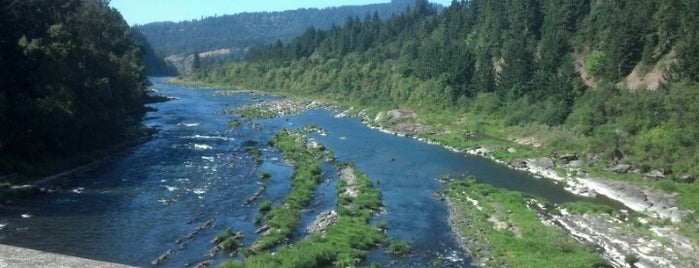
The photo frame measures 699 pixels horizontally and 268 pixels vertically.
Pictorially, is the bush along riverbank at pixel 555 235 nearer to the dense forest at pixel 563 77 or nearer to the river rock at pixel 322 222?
the river rock at pixel 322 222

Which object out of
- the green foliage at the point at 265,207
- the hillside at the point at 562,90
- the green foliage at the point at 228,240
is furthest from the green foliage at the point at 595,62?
the green foliage at the point at 228,240

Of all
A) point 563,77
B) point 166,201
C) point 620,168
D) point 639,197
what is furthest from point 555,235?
point 563,77

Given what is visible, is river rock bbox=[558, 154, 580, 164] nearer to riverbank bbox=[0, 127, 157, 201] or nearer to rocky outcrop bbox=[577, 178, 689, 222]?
rocky outcrop bbox=[577, 178, 689, 222]

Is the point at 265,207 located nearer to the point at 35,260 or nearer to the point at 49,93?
the point at 35,260

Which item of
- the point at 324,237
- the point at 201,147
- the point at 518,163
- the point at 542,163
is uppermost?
the point at 324,237

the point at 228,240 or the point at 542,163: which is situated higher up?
the point at 228,240

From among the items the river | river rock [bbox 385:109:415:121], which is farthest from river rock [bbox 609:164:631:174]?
river rock [bbox 385:109:415:121]

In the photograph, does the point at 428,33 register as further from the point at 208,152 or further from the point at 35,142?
the point at 35,142

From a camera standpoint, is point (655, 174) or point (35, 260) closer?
point (35, 260)
